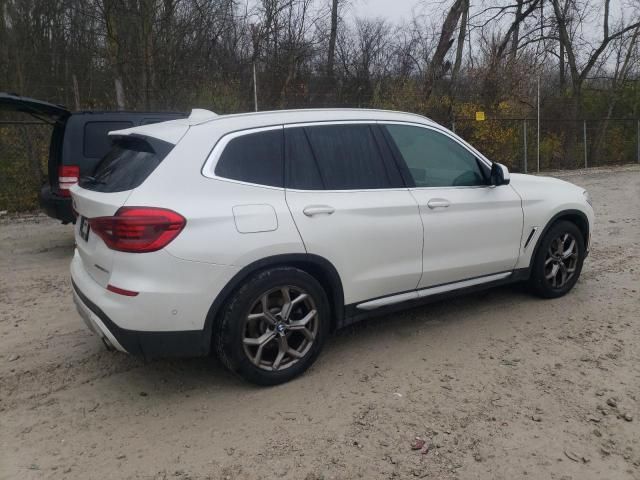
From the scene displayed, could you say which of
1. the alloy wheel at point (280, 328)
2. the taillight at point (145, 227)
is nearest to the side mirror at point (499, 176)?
the alloy wheel at point (280, 328)

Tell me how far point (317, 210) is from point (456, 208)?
1.28m

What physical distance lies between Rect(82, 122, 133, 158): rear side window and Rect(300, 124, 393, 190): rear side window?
3.93m

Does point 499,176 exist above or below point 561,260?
above

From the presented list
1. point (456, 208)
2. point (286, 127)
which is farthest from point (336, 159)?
point (456, 208)

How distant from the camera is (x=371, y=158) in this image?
402cm

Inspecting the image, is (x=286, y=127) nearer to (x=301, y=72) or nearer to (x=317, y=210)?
(x=317, y=210)

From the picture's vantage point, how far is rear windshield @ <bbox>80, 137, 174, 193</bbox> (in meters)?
3.29

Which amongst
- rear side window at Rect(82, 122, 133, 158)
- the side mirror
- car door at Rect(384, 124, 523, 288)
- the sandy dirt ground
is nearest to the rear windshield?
the sandy dirt ground

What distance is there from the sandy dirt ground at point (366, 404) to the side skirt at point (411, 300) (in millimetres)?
299

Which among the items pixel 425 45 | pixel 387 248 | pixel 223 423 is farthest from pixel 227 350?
pixel 425 45

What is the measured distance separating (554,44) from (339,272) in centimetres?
2176

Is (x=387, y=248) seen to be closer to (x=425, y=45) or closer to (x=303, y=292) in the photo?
(x=303, y=292)

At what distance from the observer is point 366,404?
11.0 feet

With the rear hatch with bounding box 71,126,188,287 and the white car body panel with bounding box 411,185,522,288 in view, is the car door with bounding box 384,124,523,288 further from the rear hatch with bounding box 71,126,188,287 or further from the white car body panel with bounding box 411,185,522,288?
the rear hatch with bounding box 71,126,188,287
